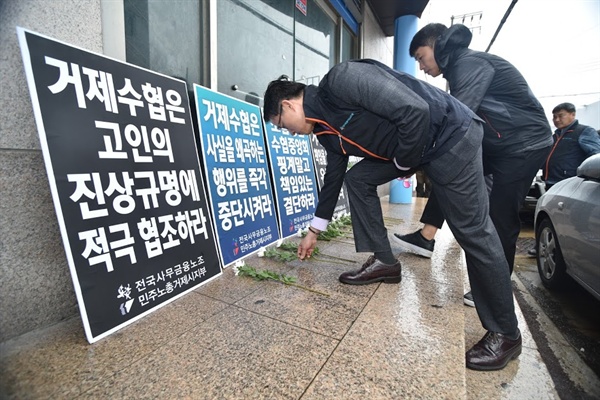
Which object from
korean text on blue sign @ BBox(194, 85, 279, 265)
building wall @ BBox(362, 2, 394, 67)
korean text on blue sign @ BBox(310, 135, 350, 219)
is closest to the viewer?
korean text on blue sign @ BBox(194, 85, 279, 265)

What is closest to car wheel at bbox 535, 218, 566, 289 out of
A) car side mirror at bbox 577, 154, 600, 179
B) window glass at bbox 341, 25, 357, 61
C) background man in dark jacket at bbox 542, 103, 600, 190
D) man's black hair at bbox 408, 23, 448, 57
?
car side mirror at bbox 577, 154, 600, 179

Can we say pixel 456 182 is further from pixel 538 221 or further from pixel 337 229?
pixel 538 221

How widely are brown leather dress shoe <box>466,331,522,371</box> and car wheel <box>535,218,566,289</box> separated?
1.78 meters

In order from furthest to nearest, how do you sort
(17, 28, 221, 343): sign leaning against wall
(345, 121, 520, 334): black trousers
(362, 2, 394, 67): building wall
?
(362, 2, 394, 67): building wall
(345, 121, 520, 334): black trousers
(17, 28, 221, 343): sign leaning against wall

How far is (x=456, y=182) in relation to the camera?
1.49 metres

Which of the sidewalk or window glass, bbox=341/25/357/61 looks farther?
window glass, bbox=341/25/357/61

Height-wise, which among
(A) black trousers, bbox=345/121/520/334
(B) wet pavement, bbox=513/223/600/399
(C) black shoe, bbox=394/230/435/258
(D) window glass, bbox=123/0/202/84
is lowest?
(B) wet pavement, bbox=513/223/600/399

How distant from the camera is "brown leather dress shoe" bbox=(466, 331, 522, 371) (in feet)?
4.91

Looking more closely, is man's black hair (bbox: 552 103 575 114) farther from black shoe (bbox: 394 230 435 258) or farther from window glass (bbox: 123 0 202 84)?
window glass (bbox: 123 0 202 84)

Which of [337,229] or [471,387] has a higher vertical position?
[337,229]

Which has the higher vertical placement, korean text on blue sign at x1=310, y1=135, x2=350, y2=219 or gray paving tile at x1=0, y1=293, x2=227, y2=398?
korean text on blue sign at x1=310, y1=135, x2=350, y2=219

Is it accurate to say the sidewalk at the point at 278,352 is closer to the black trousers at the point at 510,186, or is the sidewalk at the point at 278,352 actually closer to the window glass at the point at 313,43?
the black trousers at the point at 510,186

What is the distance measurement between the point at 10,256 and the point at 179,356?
0.91 m

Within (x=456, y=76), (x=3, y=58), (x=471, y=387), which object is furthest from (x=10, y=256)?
(x=456, y=76)
